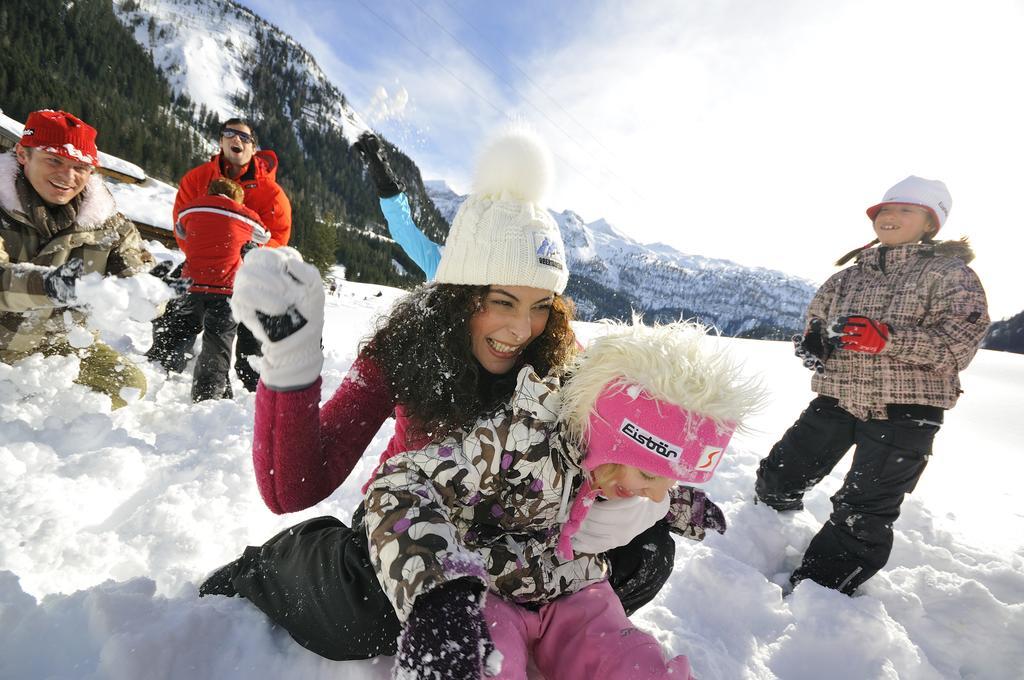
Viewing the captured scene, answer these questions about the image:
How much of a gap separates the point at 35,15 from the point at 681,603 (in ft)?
335

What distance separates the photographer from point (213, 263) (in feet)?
12.0

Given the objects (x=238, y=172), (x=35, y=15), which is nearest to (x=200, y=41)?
(x=35, y=15)

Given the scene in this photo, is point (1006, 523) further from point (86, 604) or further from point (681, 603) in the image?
point (86, 604)

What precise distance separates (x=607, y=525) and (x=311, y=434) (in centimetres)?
98

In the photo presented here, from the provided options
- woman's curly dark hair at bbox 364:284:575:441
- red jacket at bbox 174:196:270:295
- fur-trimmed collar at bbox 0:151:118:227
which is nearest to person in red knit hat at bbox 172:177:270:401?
red jacket at bbox 174:196:270:295

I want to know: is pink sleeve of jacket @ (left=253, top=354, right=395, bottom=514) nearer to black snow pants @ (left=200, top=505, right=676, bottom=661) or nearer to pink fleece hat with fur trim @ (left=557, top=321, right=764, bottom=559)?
black snow pants @ (left=200, top=505, right=676, bottom=661)

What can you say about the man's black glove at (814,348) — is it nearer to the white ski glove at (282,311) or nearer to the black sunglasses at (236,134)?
the white ski glove at (282,311)

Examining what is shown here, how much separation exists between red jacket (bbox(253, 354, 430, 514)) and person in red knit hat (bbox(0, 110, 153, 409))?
6.78 ft

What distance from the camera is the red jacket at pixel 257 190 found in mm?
4215

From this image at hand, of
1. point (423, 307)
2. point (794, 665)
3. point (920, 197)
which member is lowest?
point (794, 665)

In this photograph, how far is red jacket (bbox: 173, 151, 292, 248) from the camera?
421cm

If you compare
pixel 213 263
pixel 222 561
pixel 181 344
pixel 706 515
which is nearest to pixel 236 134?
pixel 213 263

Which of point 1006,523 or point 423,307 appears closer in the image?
point 423,307

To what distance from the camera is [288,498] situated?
141 cm
